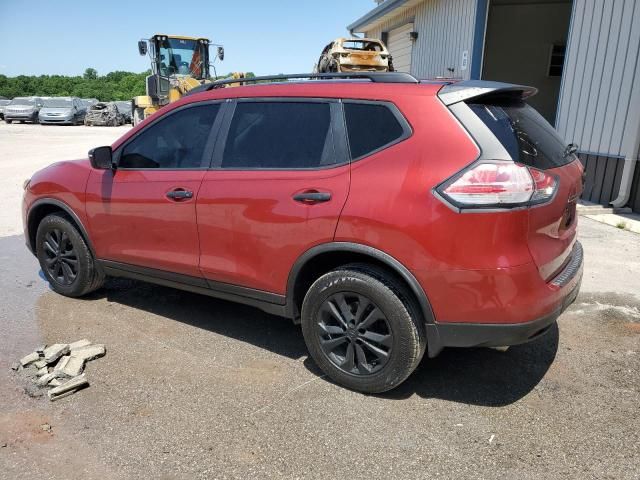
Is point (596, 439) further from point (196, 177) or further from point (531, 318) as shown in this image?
point (196, 177)

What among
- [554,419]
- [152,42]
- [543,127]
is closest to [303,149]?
[543,127]

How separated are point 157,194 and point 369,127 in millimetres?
1672

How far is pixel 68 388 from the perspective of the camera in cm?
313

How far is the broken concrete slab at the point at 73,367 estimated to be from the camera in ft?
10.8

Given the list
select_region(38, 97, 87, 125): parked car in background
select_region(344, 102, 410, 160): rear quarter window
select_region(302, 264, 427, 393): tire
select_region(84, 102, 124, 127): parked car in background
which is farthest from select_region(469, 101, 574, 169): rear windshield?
select_region(38, 97, 87, 125): parked car in background

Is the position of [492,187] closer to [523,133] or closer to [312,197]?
[523,133]

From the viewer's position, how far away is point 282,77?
354 centimetres

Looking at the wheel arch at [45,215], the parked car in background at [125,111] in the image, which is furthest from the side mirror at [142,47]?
the parked car in background at [125,111]

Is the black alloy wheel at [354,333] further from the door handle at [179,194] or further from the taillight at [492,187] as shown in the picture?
the door handle at [179,194]

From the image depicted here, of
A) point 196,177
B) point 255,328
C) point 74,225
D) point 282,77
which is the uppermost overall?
point 282,77

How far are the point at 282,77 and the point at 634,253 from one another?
186 inches

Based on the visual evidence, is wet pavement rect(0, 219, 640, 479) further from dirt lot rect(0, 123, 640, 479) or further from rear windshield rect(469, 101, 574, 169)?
rear windshield rect(469, 101, 574, 169)

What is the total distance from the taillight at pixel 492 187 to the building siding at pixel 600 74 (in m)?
6.32

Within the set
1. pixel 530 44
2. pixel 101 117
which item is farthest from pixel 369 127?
pixel 101 117
